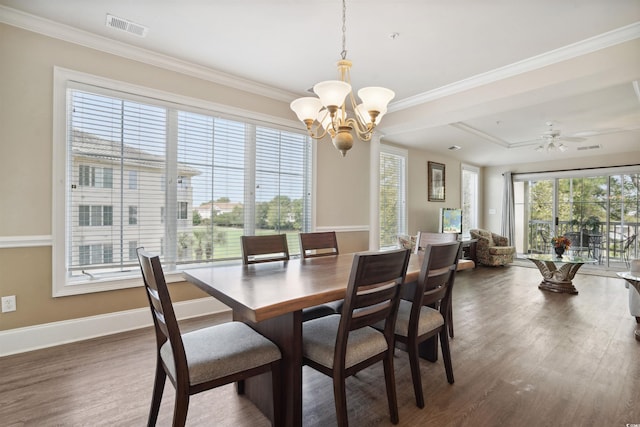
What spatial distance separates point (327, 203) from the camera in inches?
177

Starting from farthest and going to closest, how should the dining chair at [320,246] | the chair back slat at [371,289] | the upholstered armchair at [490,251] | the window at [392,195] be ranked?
1. the upholstered armchair at [490,251]
2. the window at [392,195]
3. the dining chair at [320,246]
4. the chair back slat at [371,289]

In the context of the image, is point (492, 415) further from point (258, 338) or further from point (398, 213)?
point (398, 213)

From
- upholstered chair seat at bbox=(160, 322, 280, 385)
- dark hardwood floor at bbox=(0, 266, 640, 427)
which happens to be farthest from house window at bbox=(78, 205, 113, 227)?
upholstered chair seat at bbox=(160, 322, 280, 385)

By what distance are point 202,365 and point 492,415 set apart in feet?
5.28

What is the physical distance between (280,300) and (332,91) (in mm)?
1337

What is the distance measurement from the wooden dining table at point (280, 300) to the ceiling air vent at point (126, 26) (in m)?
2.13

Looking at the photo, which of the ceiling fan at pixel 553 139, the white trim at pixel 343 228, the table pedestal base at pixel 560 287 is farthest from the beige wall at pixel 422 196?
the table pedestal base at pixel 560 287

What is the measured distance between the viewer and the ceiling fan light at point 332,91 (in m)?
1.97

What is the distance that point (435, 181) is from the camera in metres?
6.89

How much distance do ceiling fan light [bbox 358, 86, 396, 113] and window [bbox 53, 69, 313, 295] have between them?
2006 mm

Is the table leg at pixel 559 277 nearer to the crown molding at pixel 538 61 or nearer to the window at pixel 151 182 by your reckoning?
the crown molding at pixel 538 61

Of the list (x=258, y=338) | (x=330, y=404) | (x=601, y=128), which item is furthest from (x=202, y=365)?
(x=601, y=128)

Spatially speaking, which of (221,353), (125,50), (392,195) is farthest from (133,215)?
(392,195)

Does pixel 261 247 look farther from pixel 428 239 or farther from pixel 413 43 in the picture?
pixel 413 43
